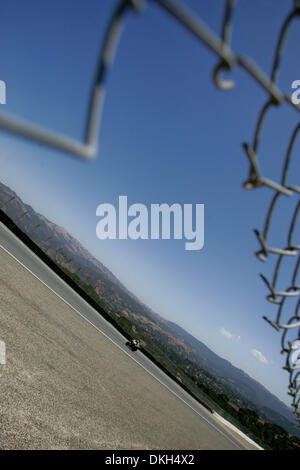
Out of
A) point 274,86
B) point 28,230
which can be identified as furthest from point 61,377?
point 28,230

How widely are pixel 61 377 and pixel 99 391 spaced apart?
175 centimetres

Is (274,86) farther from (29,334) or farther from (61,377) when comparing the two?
(29,334)

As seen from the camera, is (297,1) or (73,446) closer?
(297,1)

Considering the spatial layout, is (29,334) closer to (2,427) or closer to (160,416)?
(2,427)

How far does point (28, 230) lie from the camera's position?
24281 millimetres

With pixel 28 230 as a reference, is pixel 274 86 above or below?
above

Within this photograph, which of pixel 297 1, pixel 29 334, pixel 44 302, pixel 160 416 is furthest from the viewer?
pixel 44 302

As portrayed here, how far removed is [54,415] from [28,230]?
2074cm

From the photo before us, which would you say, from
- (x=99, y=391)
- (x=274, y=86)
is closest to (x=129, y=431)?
(x=99, y=391)

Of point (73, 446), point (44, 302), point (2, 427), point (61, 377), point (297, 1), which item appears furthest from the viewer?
point (44, 302)
